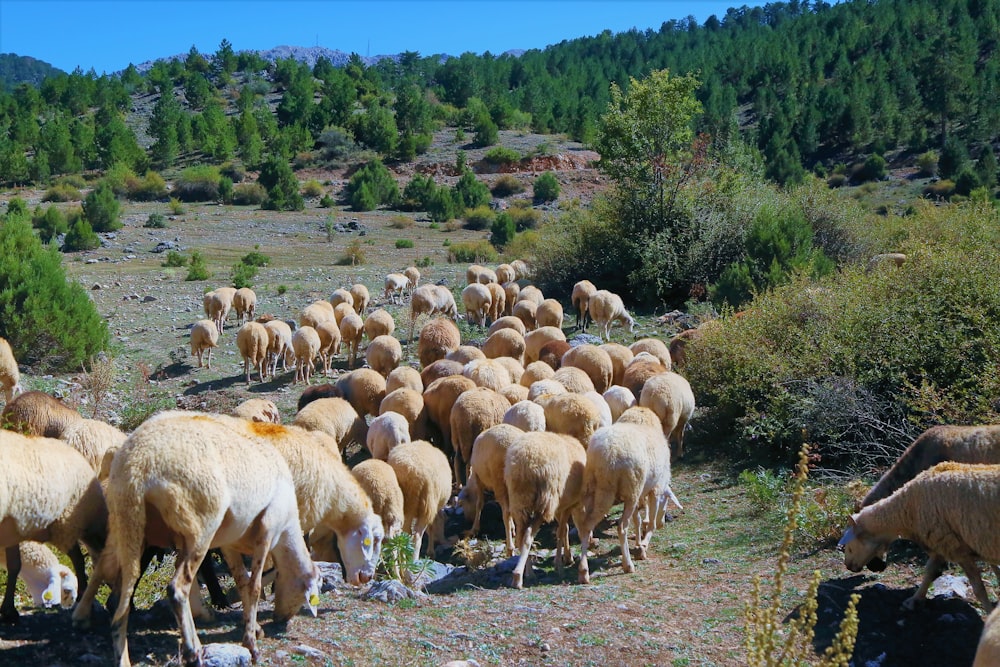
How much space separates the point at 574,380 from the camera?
12977 mm

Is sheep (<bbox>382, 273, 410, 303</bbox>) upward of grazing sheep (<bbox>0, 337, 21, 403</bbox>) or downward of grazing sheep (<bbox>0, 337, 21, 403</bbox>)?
upward

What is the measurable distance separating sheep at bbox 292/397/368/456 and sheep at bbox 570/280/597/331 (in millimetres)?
9391

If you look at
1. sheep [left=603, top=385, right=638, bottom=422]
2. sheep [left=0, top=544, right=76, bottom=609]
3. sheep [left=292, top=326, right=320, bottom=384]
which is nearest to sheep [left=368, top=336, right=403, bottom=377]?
sheep [left=292, top=326, right=320, bottom=384]

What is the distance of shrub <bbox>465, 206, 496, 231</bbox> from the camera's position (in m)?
46.0

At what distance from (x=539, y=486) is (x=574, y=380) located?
444 centimetres

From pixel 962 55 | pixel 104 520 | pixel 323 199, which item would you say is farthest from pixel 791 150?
pixel 104 520

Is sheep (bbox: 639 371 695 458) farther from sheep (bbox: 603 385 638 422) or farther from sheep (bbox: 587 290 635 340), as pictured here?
sheep (bbox: 587 290 635 340)

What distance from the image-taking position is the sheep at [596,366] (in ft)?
46.3

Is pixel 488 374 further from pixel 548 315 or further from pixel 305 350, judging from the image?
pixel 548 315

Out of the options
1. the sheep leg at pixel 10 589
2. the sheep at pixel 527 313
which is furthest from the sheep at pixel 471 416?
the sheep at pixel 527 313

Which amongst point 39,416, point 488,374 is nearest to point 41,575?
point 39,416

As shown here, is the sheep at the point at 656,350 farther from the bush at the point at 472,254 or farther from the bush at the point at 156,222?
the bush at the point at 156,222

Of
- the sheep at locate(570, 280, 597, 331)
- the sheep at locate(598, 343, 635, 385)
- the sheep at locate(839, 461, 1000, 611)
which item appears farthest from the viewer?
the sheep at locate(570, 280, 597, 331)

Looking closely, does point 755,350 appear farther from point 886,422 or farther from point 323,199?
point 323,199
